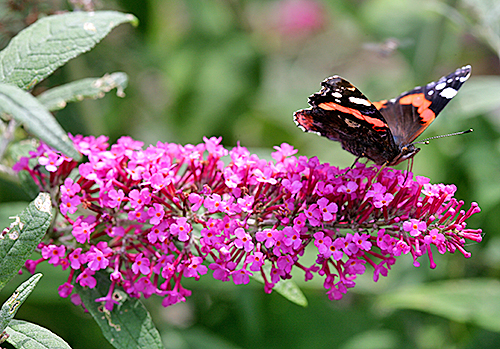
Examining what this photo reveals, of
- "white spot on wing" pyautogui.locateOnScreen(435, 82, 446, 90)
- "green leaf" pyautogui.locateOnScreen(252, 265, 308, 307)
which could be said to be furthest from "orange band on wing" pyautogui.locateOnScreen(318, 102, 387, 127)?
"green leaf" pyautogui.locateOnScreen(252, 265, 308, 307)

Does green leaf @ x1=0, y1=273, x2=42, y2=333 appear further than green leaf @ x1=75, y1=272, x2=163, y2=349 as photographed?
No

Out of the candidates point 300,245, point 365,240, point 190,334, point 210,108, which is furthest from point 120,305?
point 210,108

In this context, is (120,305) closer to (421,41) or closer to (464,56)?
(421,41)

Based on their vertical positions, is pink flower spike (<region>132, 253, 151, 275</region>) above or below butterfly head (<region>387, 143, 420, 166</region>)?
below

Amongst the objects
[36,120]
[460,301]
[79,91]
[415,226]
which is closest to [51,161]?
[79,91]

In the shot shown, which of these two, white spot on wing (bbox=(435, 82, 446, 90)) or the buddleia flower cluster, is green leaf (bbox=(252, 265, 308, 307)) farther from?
white spot on wing (bbox=(435, 82, 446, 90))

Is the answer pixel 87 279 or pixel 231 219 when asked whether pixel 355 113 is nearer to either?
pixel 231 219

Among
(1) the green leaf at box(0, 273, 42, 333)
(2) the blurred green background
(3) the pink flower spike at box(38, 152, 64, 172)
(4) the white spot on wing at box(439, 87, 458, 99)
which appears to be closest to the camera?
(1) the green leaf at box(0, 273, 42, 333)
